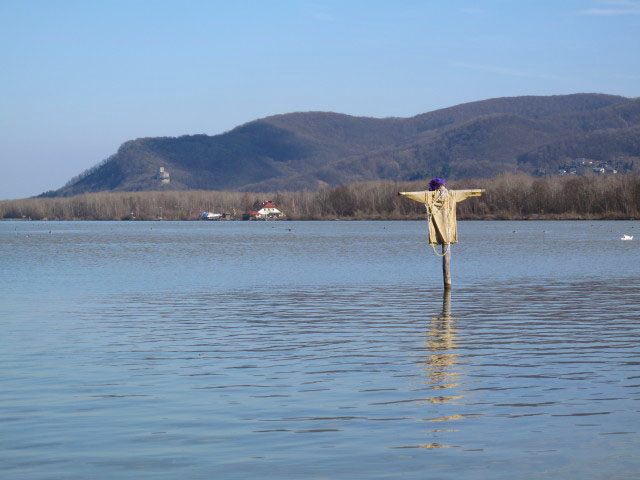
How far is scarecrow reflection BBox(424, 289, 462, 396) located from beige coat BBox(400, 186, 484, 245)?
8.32 m

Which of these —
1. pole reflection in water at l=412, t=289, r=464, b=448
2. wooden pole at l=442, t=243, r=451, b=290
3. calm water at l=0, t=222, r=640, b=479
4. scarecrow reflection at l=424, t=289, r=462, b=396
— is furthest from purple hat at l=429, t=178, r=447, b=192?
pole reflection in water at l=412, t=289, r=464, b=448

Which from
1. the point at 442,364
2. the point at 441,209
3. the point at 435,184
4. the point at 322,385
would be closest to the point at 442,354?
the point at 442,364

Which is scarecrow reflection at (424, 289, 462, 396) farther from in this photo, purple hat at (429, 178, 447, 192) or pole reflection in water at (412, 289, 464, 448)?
purple hat at (429, 178, 447, 192)

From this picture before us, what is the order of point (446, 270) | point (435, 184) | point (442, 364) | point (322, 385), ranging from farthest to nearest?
point (446, 270), point (435, 184), point (442, 364), point (322, 385)

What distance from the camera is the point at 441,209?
35594 millimetres

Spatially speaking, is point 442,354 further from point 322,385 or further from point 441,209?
point 441,209

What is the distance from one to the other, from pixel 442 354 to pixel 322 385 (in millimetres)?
4151

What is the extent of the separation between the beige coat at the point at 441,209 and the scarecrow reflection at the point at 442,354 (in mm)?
8320

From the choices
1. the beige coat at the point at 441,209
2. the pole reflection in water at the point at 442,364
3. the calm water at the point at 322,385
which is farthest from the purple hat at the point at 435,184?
the pole reflection in water at the point at 442,364

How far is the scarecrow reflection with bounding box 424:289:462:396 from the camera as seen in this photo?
52.2 ft

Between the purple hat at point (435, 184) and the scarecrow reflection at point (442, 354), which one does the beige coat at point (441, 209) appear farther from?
the scarecrow reflection at point (442, 354)

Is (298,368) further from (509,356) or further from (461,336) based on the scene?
(461,336)

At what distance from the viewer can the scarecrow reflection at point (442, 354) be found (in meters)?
15.9

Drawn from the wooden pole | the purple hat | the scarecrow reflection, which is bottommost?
the scarecrow reflection
